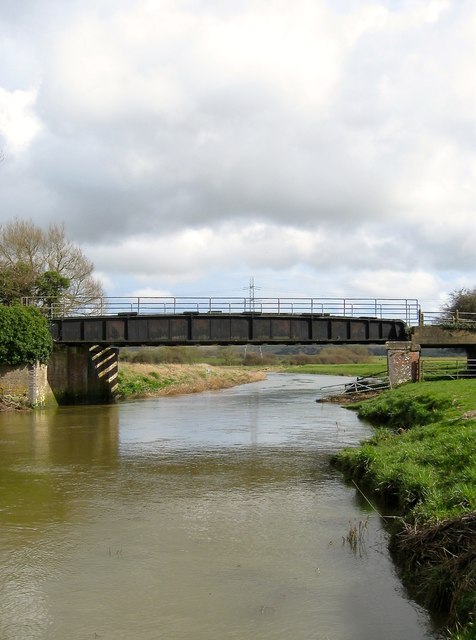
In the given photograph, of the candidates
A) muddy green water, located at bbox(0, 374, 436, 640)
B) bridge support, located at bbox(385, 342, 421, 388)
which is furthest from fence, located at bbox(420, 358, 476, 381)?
muddy green water, located at bbox(0, 374, 436, 640)

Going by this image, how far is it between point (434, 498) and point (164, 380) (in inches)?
1891

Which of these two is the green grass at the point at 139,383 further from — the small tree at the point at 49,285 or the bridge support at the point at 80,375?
the small tree at the point at 49,285

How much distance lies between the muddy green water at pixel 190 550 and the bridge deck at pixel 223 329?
2161 cm

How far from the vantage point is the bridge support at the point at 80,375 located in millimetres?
43531

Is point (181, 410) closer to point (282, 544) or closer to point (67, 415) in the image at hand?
point (67, 415)

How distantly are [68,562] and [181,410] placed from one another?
1120 inches

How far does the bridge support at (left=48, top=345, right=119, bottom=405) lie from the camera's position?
43531 millimetres

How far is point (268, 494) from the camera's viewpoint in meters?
14.9

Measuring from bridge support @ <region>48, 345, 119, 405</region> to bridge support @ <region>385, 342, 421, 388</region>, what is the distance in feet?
71.8

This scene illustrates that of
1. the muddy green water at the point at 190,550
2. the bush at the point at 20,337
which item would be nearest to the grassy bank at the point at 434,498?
the muddy green water at the point at 190,550

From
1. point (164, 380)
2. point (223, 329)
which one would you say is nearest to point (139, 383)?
point (164, 380)

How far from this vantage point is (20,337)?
130ft

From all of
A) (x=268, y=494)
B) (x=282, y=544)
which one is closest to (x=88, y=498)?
(x=268, y=494)

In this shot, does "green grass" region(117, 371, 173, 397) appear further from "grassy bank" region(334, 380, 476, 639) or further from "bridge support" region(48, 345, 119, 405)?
"grassy bank" region(334, 380, 476, 639)
